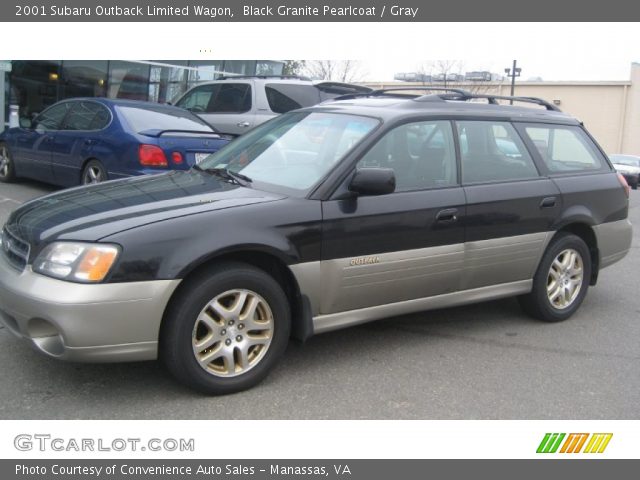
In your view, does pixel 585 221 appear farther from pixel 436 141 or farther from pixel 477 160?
pixel 436 141

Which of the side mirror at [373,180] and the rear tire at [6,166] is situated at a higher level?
the side mirror at [373,180]

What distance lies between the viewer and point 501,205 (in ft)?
15.6

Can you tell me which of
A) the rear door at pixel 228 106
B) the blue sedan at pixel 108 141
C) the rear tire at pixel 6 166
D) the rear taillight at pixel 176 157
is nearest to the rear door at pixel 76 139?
the blue sedan at pixel 108 141

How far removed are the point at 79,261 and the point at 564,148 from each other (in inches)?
155

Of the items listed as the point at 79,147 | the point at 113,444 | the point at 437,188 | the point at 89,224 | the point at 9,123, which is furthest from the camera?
the point at 9,123

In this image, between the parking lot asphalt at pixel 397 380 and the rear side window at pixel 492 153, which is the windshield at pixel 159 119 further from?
the rear side window at pixel 492 153

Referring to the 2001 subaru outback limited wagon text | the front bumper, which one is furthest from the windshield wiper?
the front bumper

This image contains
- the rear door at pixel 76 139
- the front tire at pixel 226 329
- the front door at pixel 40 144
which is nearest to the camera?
the front tire at pixel 226 329

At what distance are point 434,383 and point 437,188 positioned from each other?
1.30 m

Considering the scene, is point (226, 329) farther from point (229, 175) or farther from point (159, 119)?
point (159, 119)

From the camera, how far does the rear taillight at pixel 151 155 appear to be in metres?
7.39

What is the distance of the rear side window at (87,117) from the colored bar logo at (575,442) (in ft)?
20.5

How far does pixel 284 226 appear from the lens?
3.81 metres

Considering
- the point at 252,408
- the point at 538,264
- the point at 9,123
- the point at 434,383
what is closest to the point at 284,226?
the point at 252,408
